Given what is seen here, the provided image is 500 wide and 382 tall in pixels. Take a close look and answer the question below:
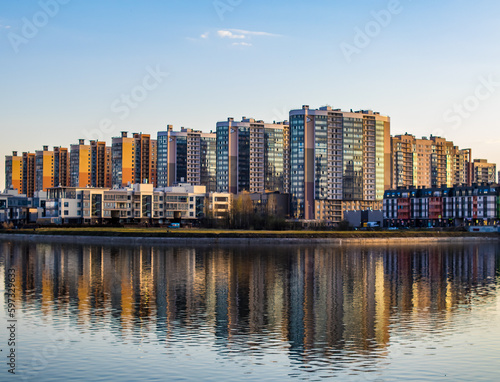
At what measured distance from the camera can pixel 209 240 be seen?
329 feet

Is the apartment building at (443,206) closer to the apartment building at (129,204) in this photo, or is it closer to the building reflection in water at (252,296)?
the apartment building at (129,204)

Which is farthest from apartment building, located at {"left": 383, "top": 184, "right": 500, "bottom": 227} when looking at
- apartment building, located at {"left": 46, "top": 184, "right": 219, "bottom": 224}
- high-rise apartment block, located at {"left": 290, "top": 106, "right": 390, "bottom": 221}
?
apartment building, located at {"left": 46, "top": 184, "right": 219, "bottom": 224}

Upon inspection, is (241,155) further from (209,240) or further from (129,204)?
(209,240)

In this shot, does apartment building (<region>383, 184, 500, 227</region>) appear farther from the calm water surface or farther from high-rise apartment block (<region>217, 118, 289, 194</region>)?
the calm water surface

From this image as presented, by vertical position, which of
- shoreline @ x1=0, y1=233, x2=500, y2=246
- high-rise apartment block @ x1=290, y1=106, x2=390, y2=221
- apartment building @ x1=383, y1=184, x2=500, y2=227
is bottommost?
shoreline @ x1=0, y1=233, x2=500, y2=246

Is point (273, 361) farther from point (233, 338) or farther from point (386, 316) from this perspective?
point (386, 316)

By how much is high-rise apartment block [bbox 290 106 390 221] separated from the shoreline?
1964 inches

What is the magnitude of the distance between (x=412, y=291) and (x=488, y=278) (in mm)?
12671

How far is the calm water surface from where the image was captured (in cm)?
2328

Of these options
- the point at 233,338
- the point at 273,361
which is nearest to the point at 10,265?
the point at 233,338

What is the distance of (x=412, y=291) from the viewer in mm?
44438

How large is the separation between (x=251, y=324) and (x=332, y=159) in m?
141

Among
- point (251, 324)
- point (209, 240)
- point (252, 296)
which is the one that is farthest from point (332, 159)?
point (251, 324)

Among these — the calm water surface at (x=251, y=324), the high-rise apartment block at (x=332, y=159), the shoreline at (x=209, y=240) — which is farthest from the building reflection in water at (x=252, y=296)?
the high-rise apartment block at (x=332, y=159)
